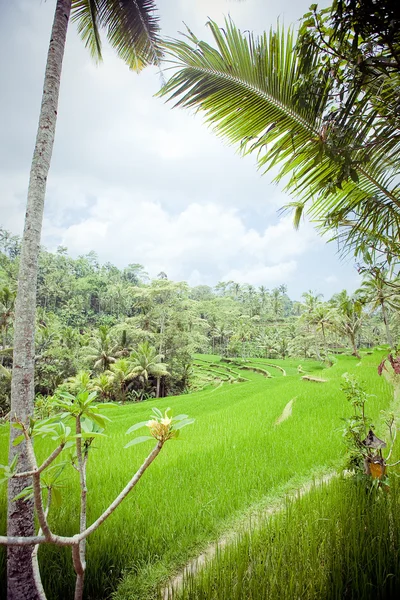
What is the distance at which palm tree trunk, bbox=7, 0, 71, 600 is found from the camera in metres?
1.69

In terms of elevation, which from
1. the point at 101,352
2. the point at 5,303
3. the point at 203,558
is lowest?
the point at 101,352

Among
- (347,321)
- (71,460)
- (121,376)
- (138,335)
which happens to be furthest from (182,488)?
(347,321)

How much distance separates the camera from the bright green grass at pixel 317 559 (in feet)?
4.84

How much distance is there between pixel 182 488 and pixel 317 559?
6.09ft

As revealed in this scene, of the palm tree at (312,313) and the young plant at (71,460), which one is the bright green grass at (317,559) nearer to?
the young plant at (71,460)

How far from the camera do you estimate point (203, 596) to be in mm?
1563

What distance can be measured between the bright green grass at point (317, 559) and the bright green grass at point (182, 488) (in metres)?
0.49

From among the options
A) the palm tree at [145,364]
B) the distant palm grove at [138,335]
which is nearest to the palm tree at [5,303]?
the distant palm grove at [138,335]

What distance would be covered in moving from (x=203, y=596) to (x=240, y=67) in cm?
304

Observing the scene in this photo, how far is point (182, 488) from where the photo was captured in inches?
125

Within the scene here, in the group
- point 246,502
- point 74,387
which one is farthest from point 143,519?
point 74,387

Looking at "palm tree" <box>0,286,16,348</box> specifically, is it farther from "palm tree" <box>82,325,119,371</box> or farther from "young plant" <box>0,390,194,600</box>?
"young plant" <box>0,390,194,600</box>

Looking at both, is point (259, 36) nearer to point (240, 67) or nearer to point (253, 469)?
point (240, 67)

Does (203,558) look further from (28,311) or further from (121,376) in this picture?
(121,376)
